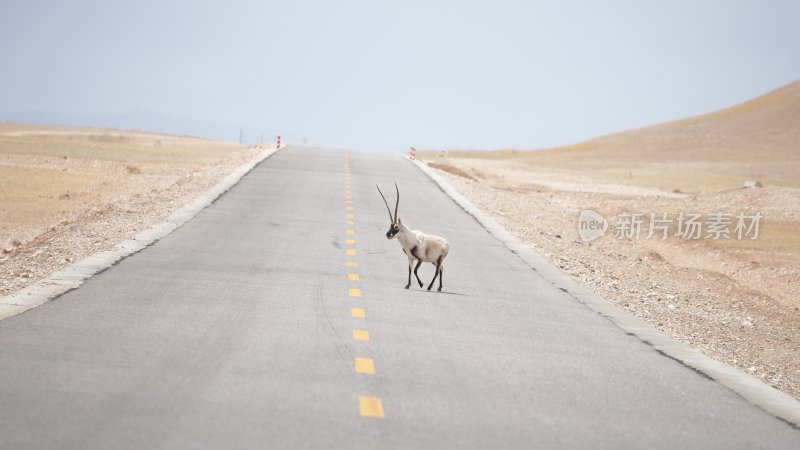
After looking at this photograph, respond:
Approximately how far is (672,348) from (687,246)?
65.2 feet

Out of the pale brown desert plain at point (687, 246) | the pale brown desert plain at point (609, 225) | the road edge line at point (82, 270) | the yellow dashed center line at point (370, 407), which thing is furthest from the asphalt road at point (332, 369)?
the pale brown desert plain at point (687, 246)

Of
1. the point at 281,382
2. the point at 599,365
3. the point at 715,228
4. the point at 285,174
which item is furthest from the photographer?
the point at 285,174

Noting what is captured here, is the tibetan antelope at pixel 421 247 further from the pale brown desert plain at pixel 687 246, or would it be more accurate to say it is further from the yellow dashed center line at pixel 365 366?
the yellow dashed center line at pixel 365 366

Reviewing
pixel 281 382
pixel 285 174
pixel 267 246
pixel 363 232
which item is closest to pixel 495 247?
pixel 363 232

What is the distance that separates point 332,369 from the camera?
354 inches

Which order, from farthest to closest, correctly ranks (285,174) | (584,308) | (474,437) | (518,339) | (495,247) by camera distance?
(285,174) < (495,247) < (584,308) < (518,339) < (474,437)

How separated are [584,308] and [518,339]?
332 centimetres

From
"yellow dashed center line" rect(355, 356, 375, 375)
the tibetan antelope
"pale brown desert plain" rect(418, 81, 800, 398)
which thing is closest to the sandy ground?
the tibetan antelope

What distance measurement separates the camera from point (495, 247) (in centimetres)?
2119

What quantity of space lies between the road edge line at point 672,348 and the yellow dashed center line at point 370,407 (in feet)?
12.3

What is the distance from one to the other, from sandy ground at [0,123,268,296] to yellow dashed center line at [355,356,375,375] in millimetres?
5876

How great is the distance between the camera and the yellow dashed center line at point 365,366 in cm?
902

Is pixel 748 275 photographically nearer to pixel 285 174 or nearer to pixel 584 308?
pixel 584 308

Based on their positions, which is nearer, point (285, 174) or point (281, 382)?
point (281, 382)
